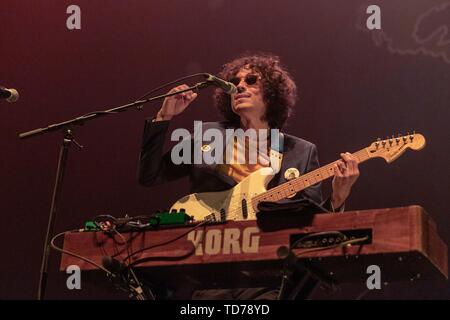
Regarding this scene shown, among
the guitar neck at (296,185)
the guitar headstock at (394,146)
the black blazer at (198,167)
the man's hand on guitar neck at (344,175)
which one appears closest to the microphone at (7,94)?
the black blazer at (198,167)

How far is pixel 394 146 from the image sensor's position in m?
2.78

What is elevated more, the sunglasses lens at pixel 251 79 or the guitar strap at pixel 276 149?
the sunglasses lens at pixel 251 79

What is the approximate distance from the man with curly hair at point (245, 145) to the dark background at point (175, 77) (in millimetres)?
186

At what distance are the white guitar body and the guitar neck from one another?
6 cm

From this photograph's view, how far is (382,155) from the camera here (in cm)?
276

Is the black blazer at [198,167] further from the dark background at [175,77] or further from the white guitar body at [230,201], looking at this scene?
the dark background at [175,77]

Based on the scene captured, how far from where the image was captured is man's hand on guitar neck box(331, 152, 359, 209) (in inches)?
104

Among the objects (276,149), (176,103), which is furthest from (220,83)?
Result: (276,149)

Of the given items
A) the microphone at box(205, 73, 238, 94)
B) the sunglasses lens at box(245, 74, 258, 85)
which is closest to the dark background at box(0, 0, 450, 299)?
the sunglasses lens at box(245, 74, 258, 85)

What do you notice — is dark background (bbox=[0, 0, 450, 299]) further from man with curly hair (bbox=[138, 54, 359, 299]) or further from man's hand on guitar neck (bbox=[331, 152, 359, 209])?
man's hand on guitar neck (bbox=[331, 152, 359, 209])

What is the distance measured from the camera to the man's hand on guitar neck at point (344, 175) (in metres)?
2.63
